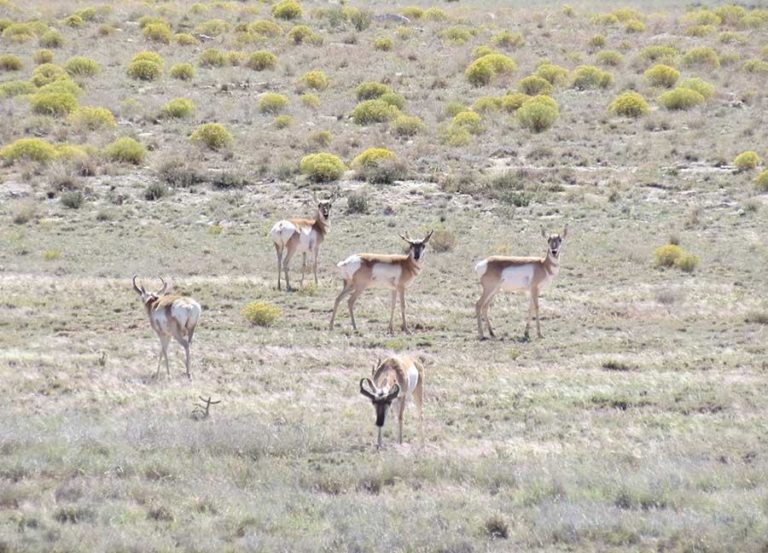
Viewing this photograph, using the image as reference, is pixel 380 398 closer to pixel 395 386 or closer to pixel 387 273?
pixel 395 386

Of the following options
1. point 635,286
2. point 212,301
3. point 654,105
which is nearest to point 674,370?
point 635,286

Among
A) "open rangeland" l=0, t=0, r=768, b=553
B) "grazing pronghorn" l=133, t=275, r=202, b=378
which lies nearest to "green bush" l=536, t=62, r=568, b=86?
"open rangeland" l=0, t=0, r=768, b=553

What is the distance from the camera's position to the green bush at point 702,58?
54.4 m

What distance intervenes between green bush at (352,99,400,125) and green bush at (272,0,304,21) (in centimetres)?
2225

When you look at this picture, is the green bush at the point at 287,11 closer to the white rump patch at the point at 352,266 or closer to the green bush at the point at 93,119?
the green bush at the point at 93,119

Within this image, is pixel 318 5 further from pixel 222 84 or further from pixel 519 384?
pixel 519 384

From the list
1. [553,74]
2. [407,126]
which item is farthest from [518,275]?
[553,74]

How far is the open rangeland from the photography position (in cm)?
1136

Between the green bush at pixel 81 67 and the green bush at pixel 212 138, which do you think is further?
the green bush at pixel 81 67

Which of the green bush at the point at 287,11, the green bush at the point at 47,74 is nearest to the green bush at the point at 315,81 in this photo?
the green bush at the point at 47,74

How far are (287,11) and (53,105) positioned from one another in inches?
937

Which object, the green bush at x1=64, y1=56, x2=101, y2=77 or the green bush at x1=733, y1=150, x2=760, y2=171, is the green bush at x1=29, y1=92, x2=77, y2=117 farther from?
the green bush at x1=733, y1=150, x2=760, y2=171

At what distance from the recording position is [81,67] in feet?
166

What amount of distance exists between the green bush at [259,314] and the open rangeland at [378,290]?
4 centimetres
